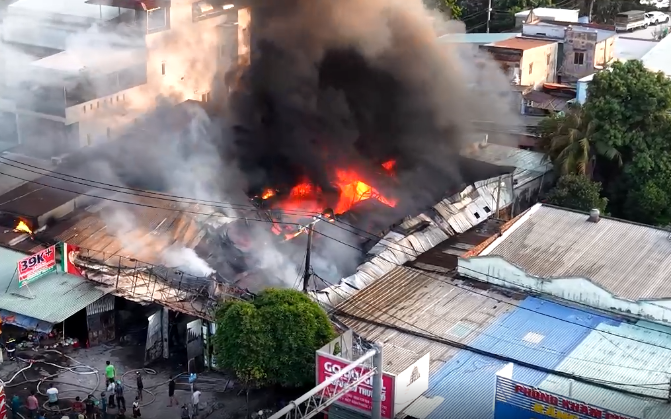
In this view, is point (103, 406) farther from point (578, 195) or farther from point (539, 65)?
point (539, 65)

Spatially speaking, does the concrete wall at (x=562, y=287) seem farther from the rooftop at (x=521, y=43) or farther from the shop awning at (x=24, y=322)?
the rooftop at (x=521, y=43)


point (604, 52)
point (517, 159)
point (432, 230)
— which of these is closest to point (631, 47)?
point (604, 52)

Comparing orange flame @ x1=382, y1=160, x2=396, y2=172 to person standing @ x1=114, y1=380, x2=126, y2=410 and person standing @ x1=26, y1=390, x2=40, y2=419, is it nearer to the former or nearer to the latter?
person standing @ x1=114, y1=380, x2=126, y2=410

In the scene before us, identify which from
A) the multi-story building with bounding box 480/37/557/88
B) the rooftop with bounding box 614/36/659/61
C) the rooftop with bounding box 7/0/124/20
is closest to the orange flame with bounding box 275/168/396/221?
the rooftop with bounding box 7/0/124/20

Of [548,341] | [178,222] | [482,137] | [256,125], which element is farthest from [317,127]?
[548,341]

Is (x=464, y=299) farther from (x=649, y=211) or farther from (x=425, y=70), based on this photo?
(x=425, y=70)

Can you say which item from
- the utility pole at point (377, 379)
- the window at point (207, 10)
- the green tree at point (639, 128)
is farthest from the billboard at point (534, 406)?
the window at point (207, 10)
